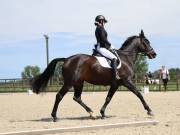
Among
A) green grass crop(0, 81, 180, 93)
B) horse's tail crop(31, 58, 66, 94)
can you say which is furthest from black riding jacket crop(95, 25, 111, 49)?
green grass crop(0, 81, 180, 93)

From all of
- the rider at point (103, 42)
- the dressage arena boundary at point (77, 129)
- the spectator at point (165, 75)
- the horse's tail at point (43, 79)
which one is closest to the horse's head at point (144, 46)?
the rider at point (103, 42)

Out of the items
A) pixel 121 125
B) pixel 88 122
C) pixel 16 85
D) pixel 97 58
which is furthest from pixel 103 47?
pixel 16 85

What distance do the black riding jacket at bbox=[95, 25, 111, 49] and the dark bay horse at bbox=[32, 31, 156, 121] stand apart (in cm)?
48

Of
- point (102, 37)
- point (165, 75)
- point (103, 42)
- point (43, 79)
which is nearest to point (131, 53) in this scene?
point (103, 42)

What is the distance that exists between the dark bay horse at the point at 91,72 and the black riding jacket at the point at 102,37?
1.57ft

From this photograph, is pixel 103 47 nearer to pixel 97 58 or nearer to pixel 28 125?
pixel 97 58

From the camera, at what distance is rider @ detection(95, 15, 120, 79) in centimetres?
1374

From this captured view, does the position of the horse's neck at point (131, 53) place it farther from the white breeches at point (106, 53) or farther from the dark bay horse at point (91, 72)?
the white breeches at point (106, 53)

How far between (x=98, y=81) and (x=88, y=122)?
1584mm

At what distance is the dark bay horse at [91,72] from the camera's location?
13484 mm

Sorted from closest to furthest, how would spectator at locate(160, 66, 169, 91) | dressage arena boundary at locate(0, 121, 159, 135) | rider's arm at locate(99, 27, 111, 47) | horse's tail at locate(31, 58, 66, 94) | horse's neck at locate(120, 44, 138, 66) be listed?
dressage arena boundary at locate(0, 121, 159, 135) → rider's arm at locate(99, 27, 111, 47) → horse's tail at locate(31, 58, 66, 94) → horse's neck at locate(120, 44, 138, 66) → spectator at locate(160, 66, 169, 91)

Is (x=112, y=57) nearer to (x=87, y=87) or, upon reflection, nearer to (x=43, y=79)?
(x=43, y=79)

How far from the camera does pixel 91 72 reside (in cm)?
1370

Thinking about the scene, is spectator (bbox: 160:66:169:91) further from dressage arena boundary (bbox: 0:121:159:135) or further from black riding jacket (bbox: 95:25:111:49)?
dressage arena boundary (bbox: 0:121:159:135)
